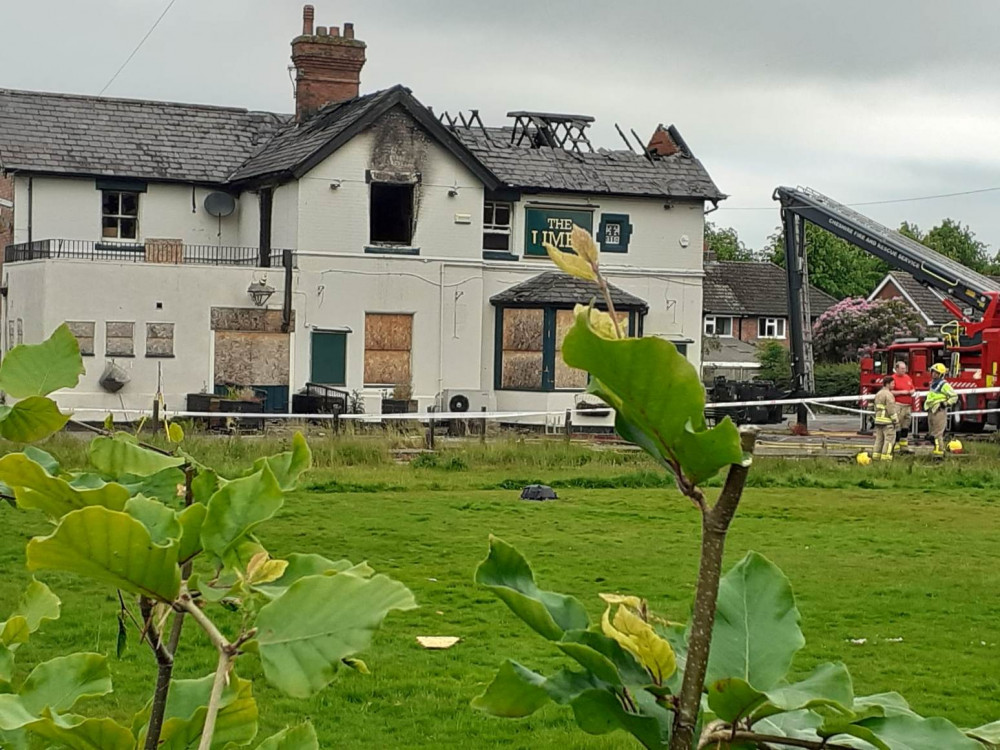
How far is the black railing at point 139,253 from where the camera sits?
33.9 m

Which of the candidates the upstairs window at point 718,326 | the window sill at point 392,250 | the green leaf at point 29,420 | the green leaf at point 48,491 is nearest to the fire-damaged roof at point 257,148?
the window sill at point 392,250

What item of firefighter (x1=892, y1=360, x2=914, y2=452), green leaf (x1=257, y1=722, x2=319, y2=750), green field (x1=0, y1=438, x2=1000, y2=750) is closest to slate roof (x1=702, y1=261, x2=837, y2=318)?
firefighter (x1=892, y1=360, x2=914, y2=452)

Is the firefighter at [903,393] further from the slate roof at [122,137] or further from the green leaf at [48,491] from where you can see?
the green leaf at [48,491]

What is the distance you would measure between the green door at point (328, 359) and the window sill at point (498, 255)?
14.1ft

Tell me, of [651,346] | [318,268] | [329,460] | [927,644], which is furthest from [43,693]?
[318,268]

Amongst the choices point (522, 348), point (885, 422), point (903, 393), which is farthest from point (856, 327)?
point (885, 422)

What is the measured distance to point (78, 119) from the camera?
36.2 metres

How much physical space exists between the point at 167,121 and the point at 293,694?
3736 cm

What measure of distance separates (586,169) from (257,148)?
8.15 metres

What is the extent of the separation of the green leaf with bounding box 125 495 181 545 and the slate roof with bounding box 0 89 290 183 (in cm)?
3443

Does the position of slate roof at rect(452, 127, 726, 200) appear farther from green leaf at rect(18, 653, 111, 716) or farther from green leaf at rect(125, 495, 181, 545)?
green leaf at rect(125, 495, 181, 545)

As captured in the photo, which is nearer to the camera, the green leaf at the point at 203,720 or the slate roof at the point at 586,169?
the green leaf at the point at 203,720

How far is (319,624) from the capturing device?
1359 millimetres

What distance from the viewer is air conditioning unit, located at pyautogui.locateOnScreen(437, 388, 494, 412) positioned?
3547 cm
